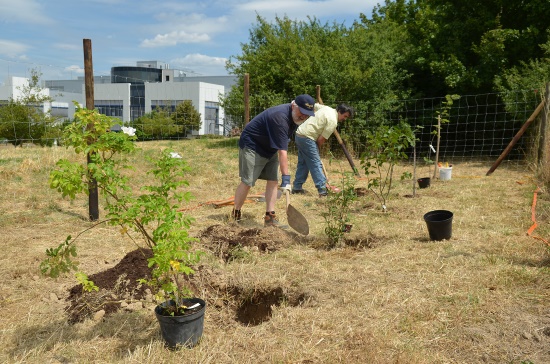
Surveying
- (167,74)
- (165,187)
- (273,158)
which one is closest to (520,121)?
(273,158)

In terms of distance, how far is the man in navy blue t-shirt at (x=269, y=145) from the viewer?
486 cm

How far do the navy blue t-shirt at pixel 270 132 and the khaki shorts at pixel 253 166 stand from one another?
0.06 metres

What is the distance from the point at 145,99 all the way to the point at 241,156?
43968 mm

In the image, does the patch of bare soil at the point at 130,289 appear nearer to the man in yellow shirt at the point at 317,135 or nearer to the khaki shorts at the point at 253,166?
the khaki shorts at the point at 253,166

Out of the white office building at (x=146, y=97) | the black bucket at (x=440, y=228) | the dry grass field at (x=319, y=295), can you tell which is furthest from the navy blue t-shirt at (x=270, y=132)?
the white office building at (x=146, y=97)

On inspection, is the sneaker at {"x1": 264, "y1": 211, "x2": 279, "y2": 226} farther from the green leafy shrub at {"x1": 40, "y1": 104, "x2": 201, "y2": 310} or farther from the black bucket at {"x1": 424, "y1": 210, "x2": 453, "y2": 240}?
the green leafy shrub at {"x1": 40, "y1": 104, "x2": 201, "y2": 310}

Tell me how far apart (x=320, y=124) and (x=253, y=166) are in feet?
7.30

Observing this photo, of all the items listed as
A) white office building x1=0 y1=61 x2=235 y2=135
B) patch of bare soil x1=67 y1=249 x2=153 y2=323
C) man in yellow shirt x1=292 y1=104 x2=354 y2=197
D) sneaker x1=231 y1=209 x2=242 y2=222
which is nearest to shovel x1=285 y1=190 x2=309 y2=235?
sneaker x1=231 y1=209 x2=242 y2=222

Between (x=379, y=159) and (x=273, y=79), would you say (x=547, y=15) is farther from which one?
(x=379, y=159)

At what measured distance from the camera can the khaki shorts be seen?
16.7ft

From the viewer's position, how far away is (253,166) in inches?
201

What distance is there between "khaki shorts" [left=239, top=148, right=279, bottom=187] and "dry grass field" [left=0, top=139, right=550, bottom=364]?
1.92 feet

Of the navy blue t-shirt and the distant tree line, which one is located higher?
the distant tree line

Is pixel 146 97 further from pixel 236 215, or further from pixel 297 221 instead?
pixel 297 221
